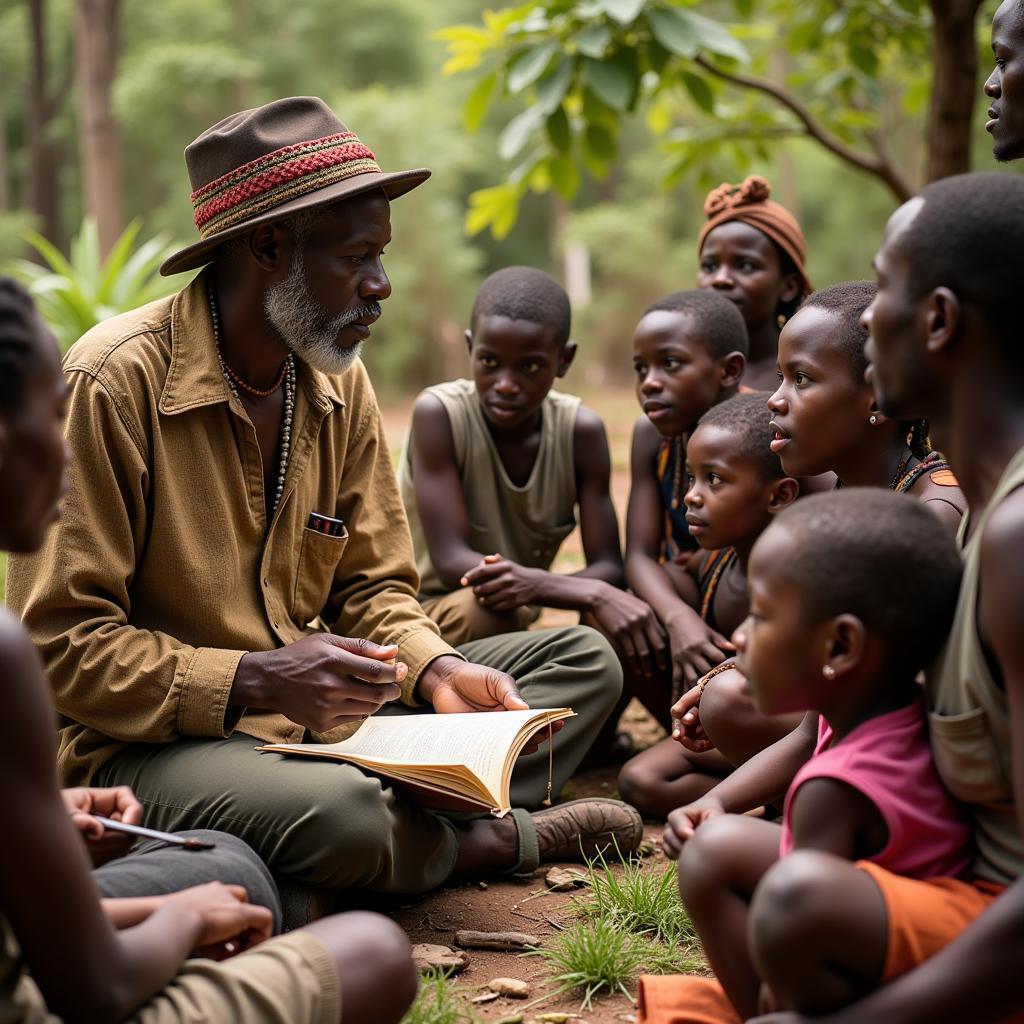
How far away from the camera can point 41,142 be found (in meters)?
18.8

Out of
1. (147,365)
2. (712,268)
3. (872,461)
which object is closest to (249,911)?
(147,365)

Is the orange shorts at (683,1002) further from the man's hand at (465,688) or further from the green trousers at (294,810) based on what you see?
the man's hand at (465,688)

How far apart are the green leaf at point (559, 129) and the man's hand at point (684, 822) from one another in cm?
319

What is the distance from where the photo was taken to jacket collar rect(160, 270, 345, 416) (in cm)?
295

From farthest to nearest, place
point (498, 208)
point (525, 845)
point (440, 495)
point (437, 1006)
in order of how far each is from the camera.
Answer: point (498, 208) → point (440, 495) → point (525, 845) → point (437, 1006)

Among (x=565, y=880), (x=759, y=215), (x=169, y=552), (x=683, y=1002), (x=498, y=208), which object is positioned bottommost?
(x=565, y=880)

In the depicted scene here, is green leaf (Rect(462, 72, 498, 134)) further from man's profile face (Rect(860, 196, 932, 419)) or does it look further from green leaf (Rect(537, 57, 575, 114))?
man's profile face (Rect(860, 196, 932, 419))

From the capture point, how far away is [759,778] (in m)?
2.52

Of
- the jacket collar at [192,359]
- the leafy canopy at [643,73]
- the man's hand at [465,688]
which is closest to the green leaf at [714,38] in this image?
the leafy canopy at [643,73]

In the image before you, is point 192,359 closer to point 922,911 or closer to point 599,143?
point 922,911

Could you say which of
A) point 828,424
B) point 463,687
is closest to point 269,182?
point 463,687

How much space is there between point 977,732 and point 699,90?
388 centimetres

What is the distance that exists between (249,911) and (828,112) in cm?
639

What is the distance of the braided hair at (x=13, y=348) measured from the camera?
1723 millimetres
